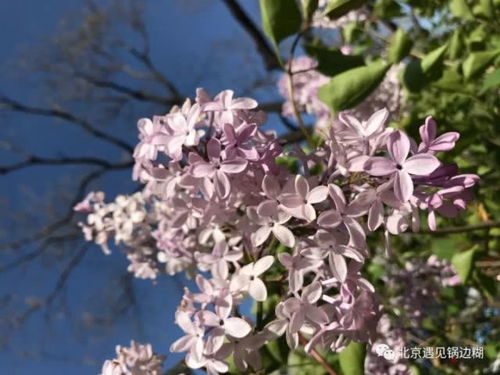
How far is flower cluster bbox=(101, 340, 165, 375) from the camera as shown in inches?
19.2

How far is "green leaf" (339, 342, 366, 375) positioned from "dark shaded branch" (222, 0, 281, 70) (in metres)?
2.19

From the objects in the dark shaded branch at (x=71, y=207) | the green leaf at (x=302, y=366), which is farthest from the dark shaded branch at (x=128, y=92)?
the green leaf at (x=302, y=366)

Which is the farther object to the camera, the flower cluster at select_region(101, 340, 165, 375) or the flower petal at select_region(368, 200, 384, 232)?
the flower cluster at select_region(101, 340, 165, 375)

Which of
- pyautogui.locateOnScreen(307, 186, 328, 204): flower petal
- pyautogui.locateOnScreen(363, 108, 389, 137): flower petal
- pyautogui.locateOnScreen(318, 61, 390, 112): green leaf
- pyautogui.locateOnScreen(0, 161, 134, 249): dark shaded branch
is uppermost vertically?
pyautogui.locateOnScreen(363, 108, 389, 137): flower petal

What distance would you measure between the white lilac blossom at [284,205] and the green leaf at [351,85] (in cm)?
12

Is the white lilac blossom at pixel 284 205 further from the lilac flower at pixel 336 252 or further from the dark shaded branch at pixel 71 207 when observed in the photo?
the dark shaded branch at pixel 71 207

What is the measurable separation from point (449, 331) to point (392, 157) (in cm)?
84

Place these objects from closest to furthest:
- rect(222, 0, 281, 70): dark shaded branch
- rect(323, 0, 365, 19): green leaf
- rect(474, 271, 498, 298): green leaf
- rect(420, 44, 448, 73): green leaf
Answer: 1. rect(323, 0, 365, 19): green leaf
2. rect(420, 44, 448, 73): green leaf
3. rect(474, 271, 498, 298): green leaf
4. rect(222, 0, 281, 70): dark shaded branch

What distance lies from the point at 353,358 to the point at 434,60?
0.29 m

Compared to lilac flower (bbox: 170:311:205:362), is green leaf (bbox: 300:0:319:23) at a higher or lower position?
higher

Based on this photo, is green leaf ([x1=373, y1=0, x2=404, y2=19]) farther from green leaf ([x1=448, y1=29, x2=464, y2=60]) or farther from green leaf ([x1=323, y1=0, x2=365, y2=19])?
green leaf ([x1=323, y1=0, x2=365, y2=19])

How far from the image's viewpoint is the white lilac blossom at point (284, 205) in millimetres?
346

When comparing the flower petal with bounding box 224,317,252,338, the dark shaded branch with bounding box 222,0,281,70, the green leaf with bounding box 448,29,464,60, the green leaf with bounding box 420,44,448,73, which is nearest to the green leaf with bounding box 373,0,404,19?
the green leaf with bounding box 448,29,464,60

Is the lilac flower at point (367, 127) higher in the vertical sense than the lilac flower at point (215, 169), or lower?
lower
